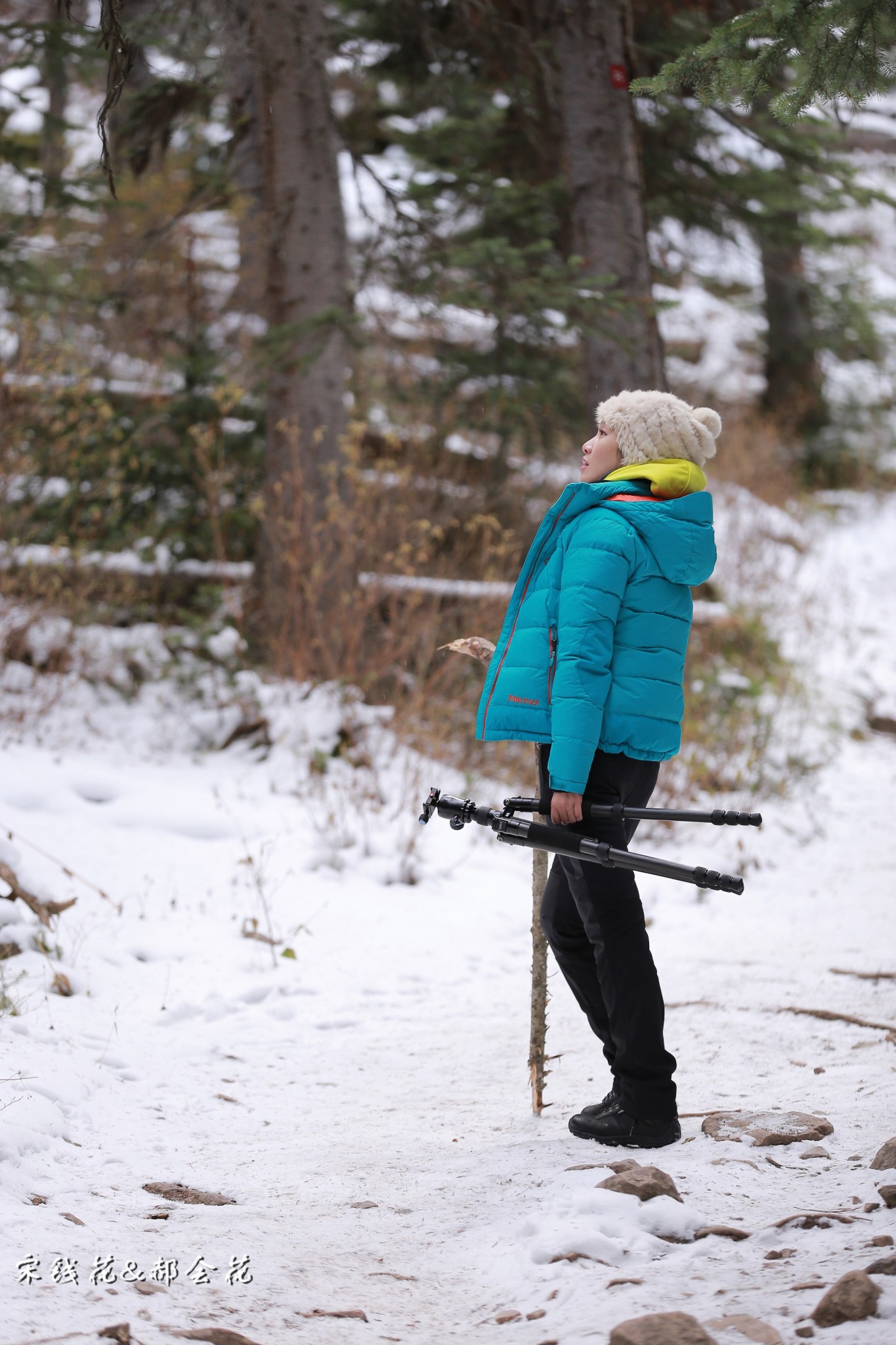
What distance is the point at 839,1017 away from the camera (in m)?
3.96

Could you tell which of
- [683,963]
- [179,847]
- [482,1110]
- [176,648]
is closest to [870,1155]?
[482,1110]

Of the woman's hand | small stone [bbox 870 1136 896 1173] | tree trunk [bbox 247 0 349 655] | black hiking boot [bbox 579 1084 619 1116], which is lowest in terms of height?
black hiking boot [bbox 579 1084 619 1116]

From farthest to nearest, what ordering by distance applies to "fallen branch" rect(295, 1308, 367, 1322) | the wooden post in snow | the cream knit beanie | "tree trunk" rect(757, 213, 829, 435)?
"tree trunk" rect(757, 213, 829, 435), the wooden post in snow, the cream knit beanie, "fallen branch" rect(295, 1308, 367, 1322)

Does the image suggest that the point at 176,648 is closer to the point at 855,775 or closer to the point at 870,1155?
the point at 855,775

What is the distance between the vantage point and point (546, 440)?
8.73m

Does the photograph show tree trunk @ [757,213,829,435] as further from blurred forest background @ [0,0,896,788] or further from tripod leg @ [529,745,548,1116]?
tripod leg @ [529,745,548,1116]

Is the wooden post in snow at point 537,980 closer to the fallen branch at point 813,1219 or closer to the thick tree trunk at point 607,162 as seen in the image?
the fallen branch at point 813,1219

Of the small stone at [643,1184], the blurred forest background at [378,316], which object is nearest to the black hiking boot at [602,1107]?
the small stone at [643,1184]

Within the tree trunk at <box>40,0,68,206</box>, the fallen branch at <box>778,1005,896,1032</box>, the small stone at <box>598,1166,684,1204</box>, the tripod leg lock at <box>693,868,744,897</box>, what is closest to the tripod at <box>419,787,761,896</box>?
the tripod leg lock at <box>693,868,744,897</box>

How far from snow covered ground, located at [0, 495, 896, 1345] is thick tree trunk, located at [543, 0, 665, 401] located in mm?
3072

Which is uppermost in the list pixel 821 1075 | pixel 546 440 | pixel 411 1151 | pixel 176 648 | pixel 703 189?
pixel 703 189

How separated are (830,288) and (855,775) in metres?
8.85

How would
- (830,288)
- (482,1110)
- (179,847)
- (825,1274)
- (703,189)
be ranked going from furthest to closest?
(830,288)
(703,189)
(179,847)
(482,1110)
(825,1274)

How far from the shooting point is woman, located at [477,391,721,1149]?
2.71 meters
